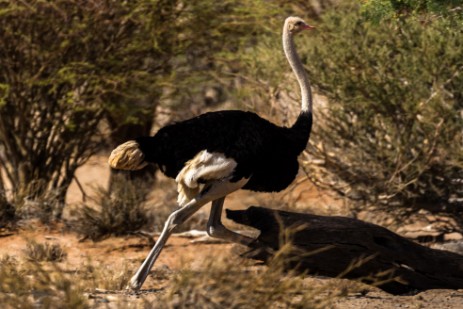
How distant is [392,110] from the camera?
11117mm

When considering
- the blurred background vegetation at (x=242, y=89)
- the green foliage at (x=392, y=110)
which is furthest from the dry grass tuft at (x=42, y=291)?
the green foliage at (x=392, y=110)

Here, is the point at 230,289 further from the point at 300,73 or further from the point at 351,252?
the point at 300,73

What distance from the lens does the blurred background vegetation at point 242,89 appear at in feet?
35.8

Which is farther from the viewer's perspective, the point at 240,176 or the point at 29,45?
the point at 29,45

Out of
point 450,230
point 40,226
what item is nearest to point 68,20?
point 40,226

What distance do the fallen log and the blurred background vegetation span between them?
10.2ft

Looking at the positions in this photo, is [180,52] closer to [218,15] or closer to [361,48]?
[218,15]

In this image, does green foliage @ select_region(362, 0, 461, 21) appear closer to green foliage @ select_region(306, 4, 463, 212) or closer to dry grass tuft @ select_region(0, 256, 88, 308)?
dry grass tuft @ select_region(0, 256, 88, 308)

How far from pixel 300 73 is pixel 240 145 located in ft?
3.20

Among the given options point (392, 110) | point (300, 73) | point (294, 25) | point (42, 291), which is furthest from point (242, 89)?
point (42, 291)

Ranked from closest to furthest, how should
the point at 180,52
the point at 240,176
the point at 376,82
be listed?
the point at 240,176 → the point at 376,82 → the point at 180,52

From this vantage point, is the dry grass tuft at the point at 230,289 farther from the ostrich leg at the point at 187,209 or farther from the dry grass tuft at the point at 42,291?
the ostrich leg at the point at 187,209

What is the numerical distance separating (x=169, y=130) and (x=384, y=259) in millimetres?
1813

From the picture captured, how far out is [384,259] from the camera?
295 inches
